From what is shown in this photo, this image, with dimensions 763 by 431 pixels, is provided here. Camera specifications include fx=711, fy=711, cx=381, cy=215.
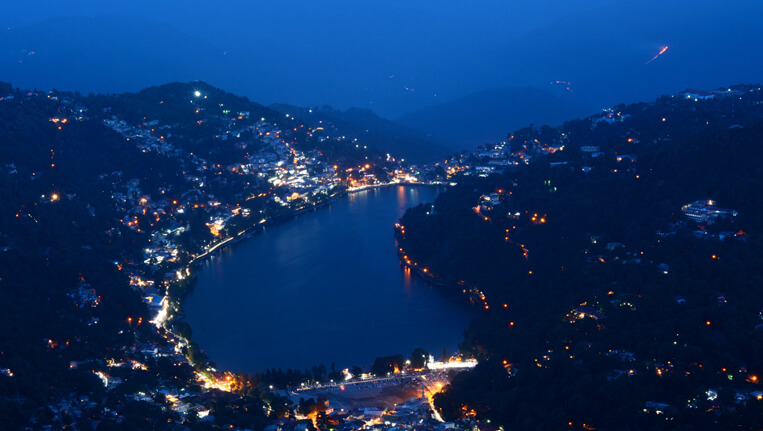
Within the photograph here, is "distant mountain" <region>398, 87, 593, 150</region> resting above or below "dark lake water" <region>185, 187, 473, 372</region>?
above

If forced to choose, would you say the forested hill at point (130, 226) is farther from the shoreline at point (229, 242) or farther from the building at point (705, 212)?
the building at point (705, 212)

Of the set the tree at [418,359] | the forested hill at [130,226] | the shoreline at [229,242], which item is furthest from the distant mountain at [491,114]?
the tree at [418,359]

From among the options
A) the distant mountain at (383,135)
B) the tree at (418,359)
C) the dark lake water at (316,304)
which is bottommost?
the tree at (418,359)

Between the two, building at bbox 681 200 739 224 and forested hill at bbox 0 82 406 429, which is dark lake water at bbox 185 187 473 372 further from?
building at bbox 681 200 739 224

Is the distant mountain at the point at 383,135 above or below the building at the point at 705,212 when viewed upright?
above

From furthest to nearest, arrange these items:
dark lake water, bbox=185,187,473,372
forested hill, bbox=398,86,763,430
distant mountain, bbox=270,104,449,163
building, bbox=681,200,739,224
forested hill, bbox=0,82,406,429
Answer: distant mountain, bbox=270,104,449,163, dark lake water, bbox=185,187,473,372, building, bbox=681,200,739,224, forested hill, bbox=0,82,406,429, forested hill, bbox=398,86,763,430

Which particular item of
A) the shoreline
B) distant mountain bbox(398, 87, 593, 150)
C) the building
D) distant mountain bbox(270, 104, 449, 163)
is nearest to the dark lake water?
the shoreline
